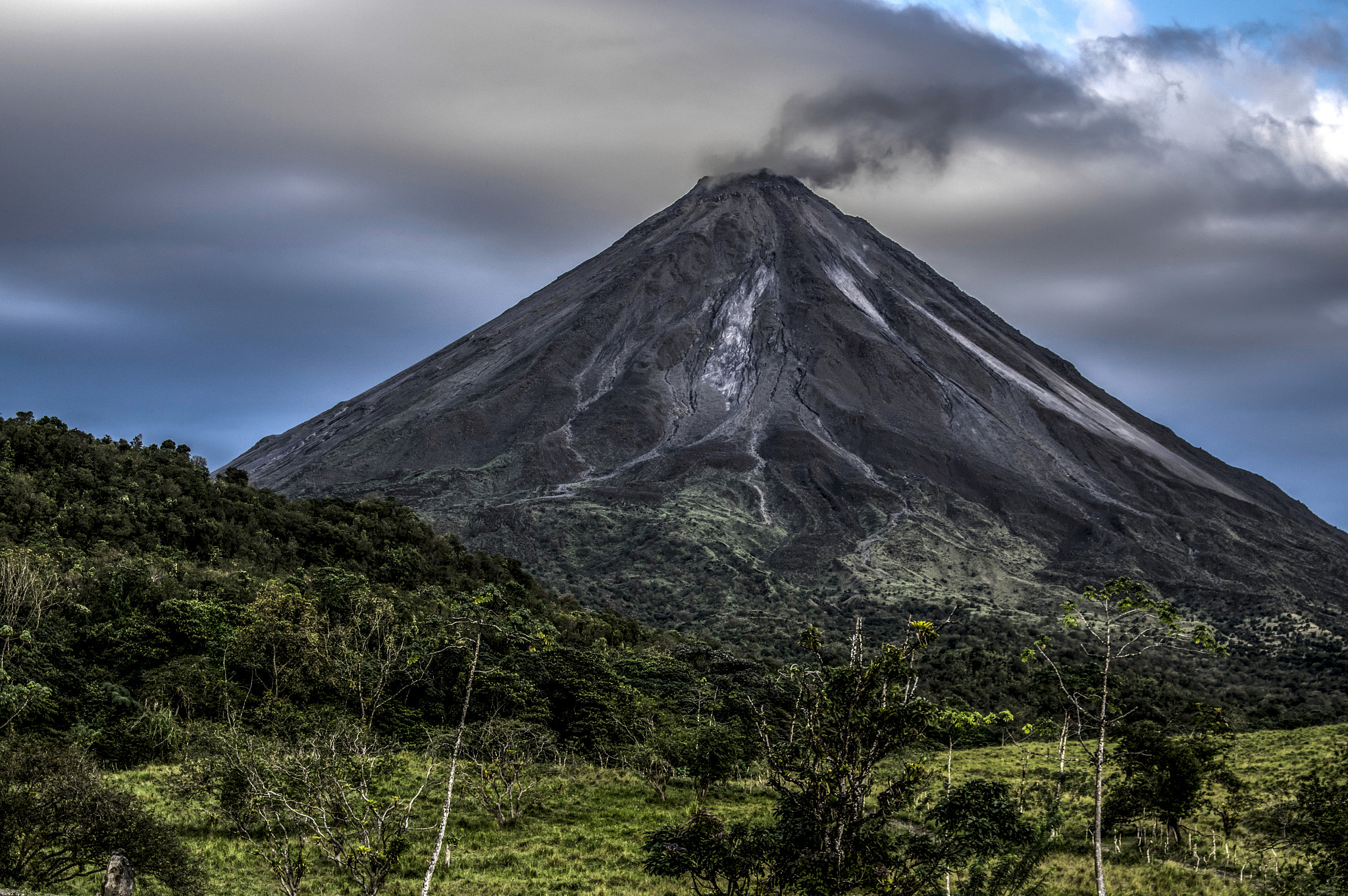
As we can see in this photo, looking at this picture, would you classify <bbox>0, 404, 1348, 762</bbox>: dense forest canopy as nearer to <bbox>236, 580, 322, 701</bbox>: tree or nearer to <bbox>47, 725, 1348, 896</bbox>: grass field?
<bbox>236, 580, 322, 701</bbox>: tree

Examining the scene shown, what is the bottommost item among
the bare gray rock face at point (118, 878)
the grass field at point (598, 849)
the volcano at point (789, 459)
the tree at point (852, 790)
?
the grass field at point (598, 849)

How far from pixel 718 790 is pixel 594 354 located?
122131 millimetres

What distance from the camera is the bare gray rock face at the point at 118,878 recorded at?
12.4 m

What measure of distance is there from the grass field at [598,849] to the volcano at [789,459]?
45971 millimetres

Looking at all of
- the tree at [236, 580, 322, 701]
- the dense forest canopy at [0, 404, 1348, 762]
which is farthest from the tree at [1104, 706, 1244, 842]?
the tree at [236, 580, 322, 701]

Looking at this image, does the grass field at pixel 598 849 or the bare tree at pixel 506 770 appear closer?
the grass field at pixel 598 849

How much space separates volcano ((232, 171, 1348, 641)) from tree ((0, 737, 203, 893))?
64.2 m

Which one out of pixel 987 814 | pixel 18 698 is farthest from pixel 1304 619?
pixel 18 698

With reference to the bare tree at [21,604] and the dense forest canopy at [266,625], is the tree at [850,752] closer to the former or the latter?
the dense forest canopy at [266,625]

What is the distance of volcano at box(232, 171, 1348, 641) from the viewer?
318 feet

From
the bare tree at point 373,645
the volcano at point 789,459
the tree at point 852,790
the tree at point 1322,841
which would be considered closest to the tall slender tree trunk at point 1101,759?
the tree at point 852,790

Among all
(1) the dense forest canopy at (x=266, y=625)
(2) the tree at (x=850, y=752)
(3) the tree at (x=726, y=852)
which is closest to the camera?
(2) the tree at (x=850, y=752)

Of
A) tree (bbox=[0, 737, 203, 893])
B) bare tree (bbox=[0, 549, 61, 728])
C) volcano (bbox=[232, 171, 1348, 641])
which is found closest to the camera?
tree (bbox=[0, 737, 203, 893])

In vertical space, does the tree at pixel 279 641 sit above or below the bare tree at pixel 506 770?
above
